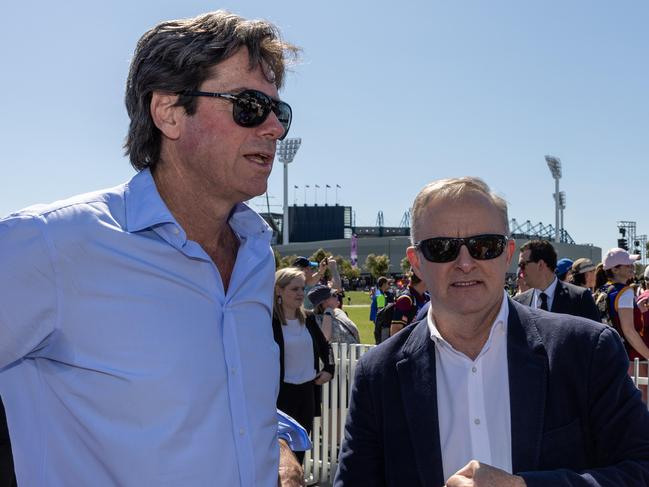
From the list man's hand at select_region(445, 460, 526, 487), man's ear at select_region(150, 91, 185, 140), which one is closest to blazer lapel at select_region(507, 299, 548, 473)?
man's hand at select_region(445, 460, 526, 487)

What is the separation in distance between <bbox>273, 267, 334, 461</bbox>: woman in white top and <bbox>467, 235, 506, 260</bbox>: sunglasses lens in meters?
4.43

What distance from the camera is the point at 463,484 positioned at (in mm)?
1681

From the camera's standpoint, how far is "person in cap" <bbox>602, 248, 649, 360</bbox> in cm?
729

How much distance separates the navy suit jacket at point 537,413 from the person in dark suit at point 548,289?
444 cm

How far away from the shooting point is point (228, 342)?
1.82 m

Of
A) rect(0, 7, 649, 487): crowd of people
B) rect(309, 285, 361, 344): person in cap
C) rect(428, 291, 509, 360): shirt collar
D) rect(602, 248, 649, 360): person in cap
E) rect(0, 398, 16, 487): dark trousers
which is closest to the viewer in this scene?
rect(0, 7, 649, 487): crowd of people

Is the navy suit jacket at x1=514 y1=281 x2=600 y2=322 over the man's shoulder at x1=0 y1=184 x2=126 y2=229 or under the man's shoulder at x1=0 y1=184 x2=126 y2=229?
under

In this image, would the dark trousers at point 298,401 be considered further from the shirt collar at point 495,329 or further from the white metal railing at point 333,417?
the shirt collar at point 495,329

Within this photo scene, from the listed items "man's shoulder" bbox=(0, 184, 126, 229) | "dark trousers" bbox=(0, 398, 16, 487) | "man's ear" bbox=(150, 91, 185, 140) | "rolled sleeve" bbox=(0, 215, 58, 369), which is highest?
"man's ear" bbox=(150, 91, 185, 140)

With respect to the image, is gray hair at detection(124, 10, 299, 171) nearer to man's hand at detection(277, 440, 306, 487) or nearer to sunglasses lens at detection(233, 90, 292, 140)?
sunglasses lens at detection(233, 90, 292, 140)

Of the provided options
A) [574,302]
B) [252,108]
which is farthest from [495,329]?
[574,302]

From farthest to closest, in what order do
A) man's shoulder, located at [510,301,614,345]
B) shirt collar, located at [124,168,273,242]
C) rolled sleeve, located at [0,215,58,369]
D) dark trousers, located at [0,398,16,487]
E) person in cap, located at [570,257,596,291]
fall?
person in cap, located at [570,257,596,291]
dark trousers, located at [0,398,16,487]
man's shoulder, located at [510,301,614,345]
shirt collar, located at [124,168,273,242]
rolled sleeve, located at [0,215,58,369]

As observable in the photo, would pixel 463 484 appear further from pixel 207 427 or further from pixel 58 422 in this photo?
pixel 58 422

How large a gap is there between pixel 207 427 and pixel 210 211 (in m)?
0.65
